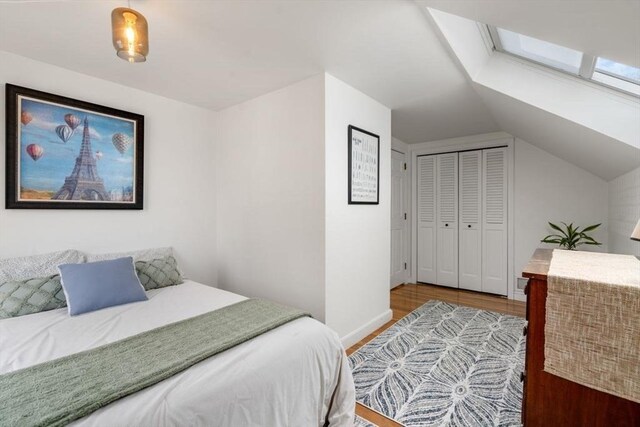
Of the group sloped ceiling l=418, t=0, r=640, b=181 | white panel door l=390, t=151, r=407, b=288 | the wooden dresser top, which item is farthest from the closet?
the wooden dresser top

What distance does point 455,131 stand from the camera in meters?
3.91

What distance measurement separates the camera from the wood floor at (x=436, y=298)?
3359mm

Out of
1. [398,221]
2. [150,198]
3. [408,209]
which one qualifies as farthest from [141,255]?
[408,209]

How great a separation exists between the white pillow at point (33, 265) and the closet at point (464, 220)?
171 inches

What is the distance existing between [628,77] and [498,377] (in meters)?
2.14

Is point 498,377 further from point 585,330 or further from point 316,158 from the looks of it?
point 316,158

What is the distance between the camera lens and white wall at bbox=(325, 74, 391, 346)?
236 cm

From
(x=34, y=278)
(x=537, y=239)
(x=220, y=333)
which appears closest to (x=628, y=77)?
(x=537, y=239)

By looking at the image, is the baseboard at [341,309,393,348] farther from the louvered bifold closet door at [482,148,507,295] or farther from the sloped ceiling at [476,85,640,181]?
the sloped ceiling at [476,85,640,181]

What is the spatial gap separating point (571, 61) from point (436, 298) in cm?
295

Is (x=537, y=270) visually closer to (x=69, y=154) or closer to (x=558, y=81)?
(x=558, y=81)

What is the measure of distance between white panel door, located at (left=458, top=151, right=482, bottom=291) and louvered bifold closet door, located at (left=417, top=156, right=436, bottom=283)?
40 cm

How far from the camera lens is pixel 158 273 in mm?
2383

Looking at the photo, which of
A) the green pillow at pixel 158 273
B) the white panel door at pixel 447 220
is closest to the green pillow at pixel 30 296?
the green pillow at pixel 158 273
